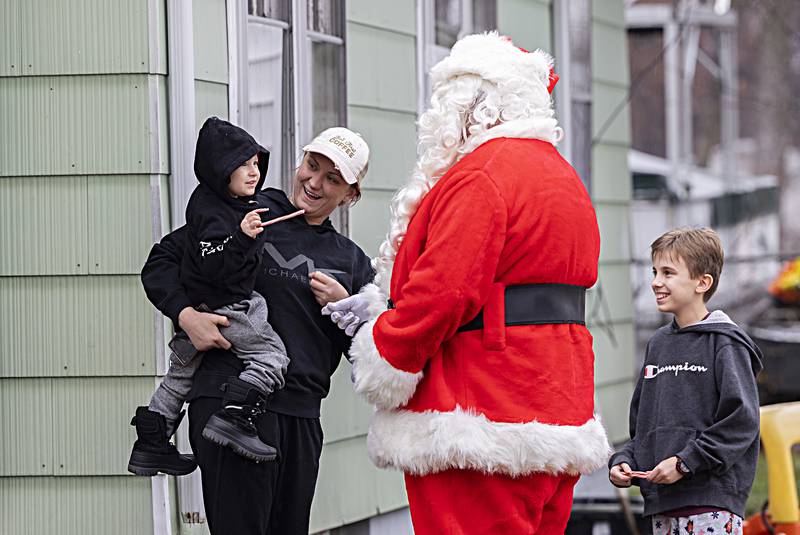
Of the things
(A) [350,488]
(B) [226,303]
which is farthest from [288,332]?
(A) [350,488]

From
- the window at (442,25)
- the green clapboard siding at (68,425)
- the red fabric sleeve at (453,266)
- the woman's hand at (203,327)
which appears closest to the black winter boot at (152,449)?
the woman's hand at (203,327)

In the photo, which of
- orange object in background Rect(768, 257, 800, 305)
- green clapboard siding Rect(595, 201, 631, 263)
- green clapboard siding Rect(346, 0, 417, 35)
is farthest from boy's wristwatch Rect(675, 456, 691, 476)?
orange object in background Rect(768, 257, 800, 305)

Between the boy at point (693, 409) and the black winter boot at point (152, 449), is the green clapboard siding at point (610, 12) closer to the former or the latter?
the boy at point (693, 409)

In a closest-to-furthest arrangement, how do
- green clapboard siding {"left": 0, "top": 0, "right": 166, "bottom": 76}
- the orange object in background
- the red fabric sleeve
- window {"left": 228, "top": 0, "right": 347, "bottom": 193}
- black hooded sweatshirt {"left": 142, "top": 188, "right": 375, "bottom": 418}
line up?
the red fabric sleeve
black hooded sweatshirt {"left": 142, "top": 188, "right": 375, "bottom": 418}
green clapboard siding {"left": 0, "top": 0, "right": 166, "bottom": 76}
window {"left": 228, "top": 0, "right": 347, "bottom": 193}
the orange object in background

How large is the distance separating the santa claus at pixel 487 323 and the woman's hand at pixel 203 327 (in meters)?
0.36

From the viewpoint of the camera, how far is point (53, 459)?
3.90 metres

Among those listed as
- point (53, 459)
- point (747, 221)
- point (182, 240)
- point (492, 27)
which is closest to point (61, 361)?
point (53, 459)

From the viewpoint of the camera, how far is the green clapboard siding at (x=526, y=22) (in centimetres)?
639

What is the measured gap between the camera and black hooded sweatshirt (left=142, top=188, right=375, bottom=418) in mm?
3352

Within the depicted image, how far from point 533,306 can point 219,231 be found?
0.83 metres

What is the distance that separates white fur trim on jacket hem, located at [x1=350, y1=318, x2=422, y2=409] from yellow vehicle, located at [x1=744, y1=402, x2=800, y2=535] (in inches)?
77.5

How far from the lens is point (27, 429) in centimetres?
391

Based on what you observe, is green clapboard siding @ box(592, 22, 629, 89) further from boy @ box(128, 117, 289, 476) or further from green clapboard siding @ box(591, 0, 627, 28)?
boy @ box(128, 117, 289, 476)

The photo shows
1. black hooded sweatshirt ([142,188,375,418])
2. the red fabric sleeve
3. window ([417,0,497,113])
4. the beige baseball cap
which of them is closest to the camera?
the red fabric sleeve
